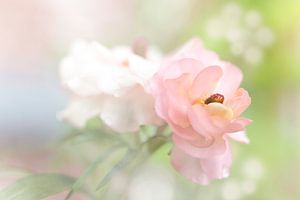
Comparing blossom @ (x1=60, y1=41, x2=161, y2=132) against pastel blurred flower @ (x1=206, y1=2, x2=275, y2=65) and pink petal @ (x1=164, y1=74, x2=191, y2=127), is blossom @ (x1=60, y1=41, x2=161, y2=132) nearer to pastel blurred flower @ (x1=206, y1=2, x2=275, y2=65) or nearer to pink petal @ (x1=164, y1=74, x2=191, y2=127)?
pink petal @ (x1=164, y1=74, x2=191, y2=127)

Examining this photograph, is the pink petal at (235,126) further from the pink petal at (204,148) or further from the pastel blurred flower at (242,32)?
the pastel blurred flower at (242,32)

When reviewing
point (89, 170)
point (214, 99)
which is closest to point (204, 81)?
point (214, 99)

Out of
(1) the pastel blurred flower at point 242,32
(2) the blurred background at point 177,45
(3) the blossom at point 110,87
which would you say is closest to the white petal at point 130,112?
(3) the blossom at point 110,87

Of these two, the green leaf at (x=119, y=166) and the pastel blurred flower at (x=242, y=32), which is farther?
the pastel blurred flower at (x=242, y=32)

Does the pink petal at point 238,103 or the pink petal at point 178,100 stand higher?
the pink petal at point 178,100

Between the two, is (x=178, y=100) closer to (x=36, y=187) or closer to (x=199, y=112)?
(x=199, y=112)

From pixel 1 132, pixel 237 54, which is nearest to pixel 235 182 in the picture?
pixel 237 54
